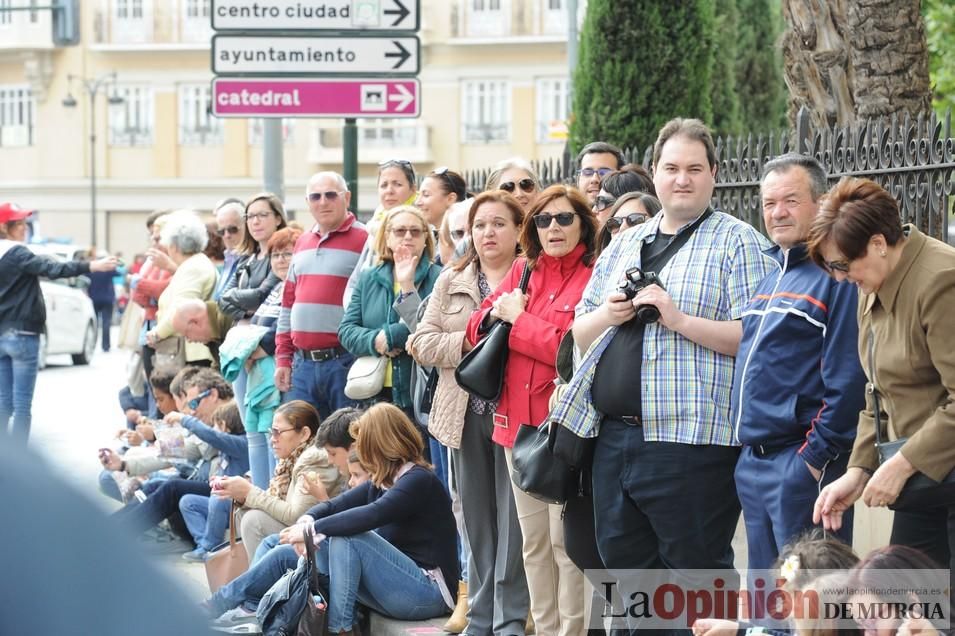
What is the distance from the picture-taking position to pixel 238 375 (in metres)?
9.45

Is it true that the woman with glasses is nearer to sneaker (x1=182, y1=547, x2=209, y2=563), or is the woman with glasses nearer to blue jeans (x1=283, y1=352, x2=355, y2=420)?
blue jeans (x1=283, y1=352, x2=355, y2=420)

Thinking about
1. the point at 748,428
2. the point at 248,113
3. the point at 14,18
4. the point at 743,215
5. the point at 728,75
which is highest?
the point at 14,18

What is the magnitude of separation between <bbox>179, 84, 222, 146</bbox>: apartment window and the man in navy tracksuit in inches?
1853

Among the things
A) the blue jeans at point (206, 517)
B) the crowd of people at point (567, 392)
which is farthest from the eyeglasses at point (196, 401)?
the blue jeans at point (206, 517)

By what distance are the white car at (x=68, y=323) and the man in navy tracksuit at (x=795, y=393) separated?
62.2 ft

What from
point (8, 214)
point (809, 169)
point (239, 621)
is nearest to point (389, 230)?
point (239, 621)

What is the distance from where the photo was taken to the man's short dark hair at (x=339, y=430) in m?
7.46

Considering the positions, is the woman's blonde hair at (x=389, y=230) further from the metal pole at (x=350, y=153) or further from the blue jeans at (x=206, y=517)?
the metal pole at (x=350, y=153)

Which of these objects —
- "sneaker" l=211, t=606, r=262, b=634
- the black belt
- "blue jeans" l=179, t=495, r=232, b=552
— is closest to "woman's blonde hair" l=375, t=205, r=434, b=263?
the black belt

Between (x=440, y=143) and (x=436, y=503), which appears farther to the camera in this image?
(x=440, y=143)

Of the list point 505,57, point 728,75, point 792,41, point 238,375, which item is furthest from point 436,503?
point 505,57

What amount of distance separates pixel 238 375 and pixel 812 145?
401 centimetres

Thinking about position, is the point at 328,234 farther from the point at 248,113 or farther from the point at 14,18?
the point at 14,18

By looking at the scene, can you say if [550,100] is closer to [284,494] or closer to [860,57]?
[860,57]
